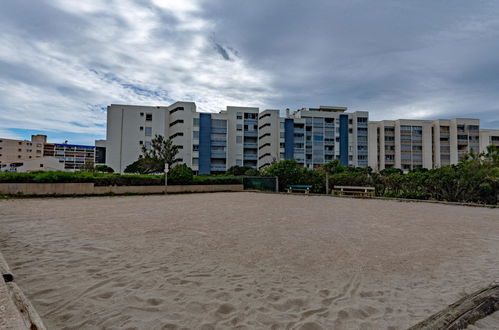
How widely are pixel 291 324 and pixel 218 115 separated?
59.5 metres

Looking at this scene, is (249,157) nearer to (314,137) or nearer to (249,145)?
(249,145)

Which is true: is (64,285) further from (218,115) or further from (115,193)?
(218,115)

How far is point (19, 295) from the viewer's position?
2770 mm

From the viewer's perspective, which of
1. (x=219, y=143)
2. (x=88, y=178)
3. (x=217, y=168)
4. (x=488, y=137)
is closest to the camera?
(x=88, y=178)

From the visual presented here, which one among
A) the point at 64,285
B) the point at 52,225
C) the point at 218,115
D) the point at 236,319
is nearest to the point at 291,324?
the point at 236,319

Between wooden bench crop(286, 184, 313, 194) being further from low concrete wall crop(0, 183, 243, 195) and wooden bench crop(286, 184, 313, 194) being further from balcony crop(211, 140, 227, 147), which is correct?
balcony crop(211, 140, 227, 147)

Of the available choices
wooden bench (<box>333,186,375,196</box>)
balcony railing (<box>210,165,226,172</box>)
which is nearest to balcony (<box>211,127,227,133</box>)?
balcony railing (<box>210,165,226,172</box>)

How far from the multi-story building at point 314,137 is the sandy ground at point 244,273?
5514cm

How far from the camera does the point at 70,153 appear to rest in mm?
134500

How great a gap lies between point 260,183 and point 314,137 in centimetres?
4202

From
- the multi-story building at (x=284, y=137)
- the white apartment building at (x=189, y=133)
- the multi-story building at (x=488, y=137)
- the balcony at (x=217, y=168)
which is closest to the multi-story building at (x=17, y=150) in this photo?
the white apartment building at (x=189, y=133)

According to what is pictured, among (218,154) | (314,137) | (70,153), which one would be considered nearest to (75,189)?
(218,154)

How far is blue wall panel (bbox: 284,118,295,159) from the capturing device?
206ft

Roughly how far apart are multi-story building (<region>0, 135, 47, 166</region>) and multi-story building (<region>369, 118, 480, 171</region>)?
110736mm
